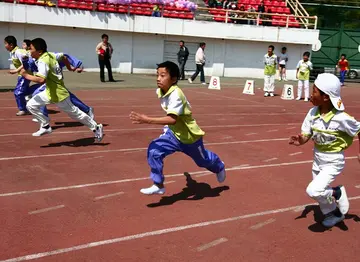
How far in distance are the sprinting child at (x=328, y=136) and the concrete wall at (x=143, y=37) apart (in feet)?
72.1

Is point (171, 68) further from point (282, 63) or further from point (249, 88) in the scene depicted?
point (282, 63)

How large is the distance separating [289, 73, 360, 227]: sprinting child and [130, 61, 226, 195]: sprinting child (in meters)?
1.25

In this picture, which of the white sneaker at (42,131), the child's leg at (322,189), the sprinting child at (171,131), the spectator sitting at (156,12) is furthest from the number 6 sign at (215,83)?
the child's leg at (322,189)

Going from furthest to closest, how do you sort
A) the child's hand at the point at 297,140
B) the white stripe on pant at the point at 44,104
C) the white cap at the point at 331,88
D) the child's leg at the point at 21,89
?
the child's leg at the point at 21,89, the white stripe on pant at the point at 44,104, the child's hand at the point at 297,140, the white cap at the point at 331,88

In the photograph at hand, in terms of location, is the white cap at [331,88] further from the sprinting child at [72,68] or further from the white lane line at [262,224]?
the sprinting child at [72,68]

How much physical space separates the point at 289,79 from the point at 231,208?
25.2m

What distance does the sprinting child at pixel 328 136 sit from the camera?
474 centimetres

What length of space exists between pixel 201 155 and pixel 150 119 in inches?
40.4

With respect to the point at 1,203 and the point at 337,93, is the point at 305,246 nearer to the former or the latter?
the point at 337,93

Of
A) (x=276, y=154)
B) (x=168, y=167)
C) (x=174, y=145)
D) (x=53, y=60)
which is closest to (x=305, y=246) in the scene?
(x=174, y=145)

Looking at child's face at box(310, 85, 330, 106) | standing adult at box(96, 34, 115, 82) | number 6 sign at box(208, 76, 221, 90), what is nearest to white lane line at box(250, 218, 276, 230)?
child's face at box(310, 85, 330, 106)

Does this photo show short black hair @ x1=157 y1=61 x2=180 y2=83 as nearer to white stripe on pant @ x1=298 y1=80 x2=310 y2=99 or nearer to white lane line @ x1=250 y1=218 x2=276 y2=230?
white lane line @ x1=250 y1=218 x2=276 y2=230

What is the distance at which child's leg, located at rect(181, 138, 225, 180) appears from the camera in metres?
5.75

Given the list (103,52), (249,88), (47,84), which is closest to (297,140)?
(47,84)
